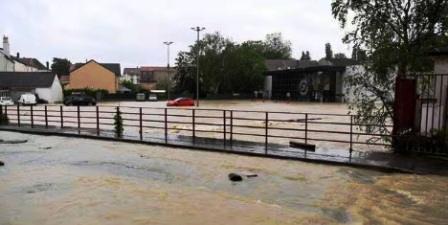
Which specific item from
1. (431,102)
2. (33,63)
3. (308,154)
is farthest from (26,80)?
(431,102)

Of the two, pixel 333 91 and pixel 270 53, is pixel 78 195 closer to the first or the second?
pixel 333 91

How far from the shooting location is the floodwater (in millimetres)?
8703

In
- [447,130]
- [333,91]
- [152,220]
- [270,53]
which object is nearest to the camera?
[152,220]

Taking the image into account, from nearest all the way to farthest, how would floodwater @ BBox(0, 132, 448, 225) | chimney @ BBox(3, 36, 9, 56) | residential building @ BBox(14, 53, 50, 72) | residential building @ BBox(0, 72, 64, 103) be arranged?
1. floodwater @ BBox(0, 132, 448, 225)
2. residential building @ BBox(0, 72, 64, 103)
3. chimney @ BBox(3, 36, 9, 56)
4. residential building @ BBox(14, 53, 50, 72)

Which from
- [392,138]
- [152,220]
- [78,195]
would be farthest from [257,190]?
[392,138]

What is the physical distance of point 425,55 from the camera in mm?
14555

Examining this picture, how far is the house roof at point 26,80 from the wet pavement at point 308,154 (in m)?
57.4

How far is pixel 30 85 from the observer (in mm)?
74125

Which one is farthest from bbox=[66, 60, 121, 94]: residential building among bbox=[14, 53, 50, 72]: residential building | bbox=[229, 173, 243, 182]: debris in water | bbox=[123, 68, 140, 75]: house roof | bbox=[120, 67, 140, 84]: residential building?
bbox=[229, 173, 243, 182]: debris in water

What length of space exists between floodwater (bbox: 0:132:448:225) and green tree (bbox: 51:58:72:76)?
120947mm

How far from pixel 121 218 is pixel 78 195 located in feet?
6.96

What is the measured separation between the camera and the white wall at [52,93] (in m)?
73.8

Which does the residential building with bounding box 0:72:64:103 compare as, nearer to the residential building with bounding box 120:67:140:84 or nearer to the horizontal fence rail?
the horizontal fence rail

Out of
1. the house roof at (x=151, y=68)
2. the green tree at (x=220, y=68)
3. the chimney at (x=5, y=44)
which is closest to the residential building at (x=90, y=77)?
the chimney at (x=5, y=44)
